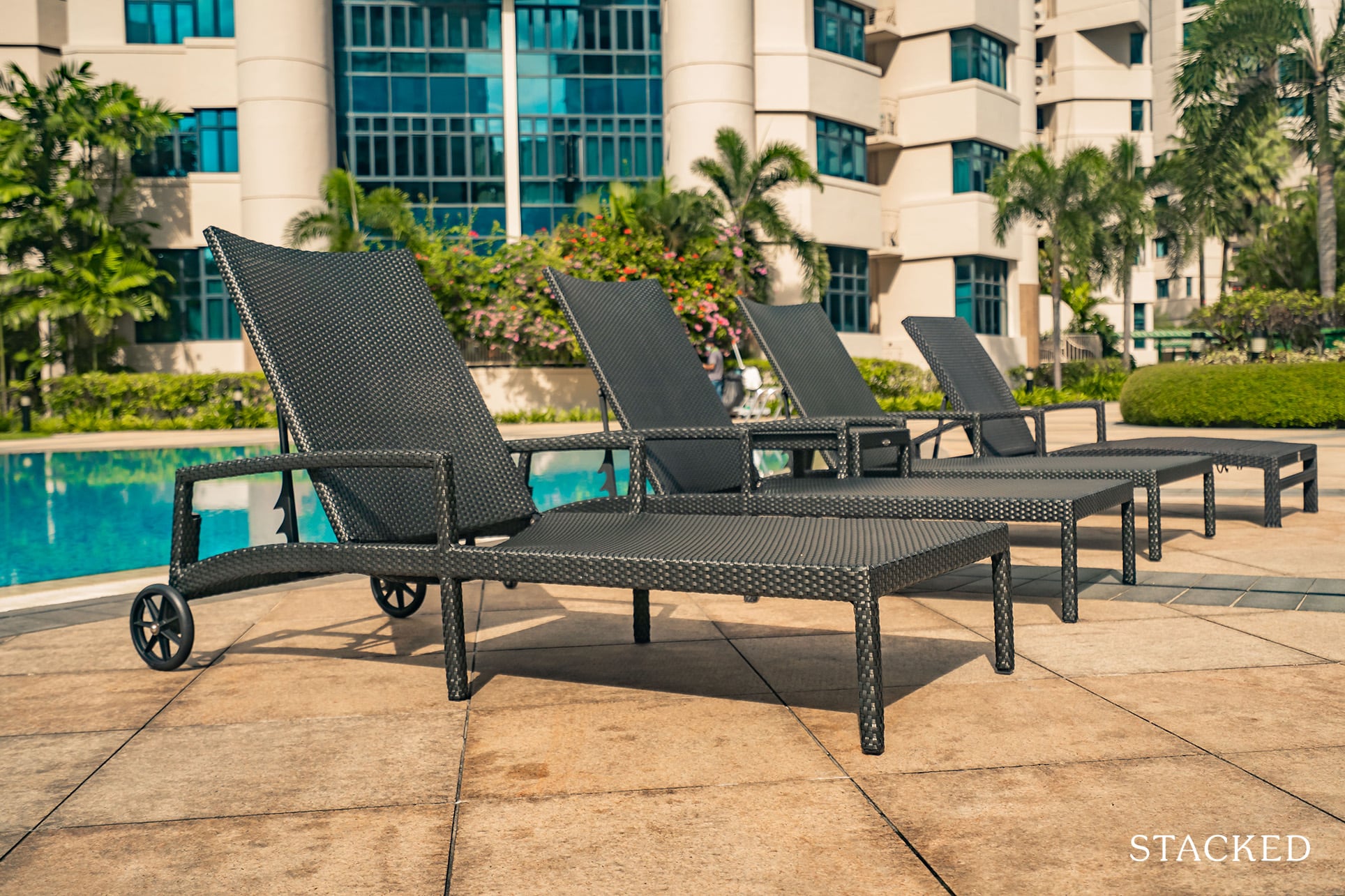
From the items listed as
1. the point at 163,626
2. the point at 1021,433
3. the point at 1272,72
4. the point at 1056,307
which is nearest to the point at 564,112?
the point at 1056,307

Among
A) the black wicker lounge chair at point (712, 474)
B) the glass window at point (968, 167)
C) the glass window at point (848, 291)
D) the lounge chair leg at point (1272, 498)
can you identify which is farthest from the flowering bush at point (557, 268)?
the black wicker lounge chair at point (712, 474)

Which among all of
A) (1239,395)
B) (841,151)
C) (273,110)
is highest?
(273,110)

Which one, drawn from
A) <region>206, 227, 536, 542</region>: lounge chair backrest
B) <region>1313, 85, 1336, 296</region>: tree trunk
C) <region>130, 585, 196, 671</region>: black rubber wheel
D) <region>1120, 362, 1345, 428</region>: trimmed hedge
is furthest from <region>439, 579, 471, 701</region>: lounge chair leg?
<region>1313, 85, 1336, 296</region>: tree trunk

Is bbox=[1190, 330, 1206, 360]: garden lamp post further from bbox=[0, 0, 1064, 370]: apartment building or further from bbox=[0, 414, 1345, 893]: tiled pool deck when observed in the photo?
bbox=[0, 414, 1345, 893]: tiled pool deck

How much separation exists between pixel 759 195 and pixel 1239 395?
1176 centimetres

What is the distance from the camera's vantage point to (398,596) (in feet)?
14.3

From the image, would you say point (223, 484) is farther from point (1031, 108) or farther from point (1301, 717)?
point (1031, 108)

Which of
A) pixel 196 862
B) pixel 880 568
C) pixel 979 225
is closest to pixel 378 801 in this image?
pixel 196 862

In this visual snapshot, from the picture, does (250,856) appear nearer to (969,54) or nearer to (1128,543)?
(1128,543)

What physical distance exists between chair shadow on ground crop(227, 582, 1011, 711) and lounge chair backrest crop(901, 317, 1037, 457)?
7.36 ft

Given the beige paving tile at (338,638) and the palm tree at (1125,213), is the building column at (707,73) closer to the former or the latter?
the palm tree at (1125,213)

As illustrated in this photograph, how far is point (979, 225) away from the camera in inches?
1219

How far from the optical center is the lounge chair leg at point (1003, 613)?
3.15m

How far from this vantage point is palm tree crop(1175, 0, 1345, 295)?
21906mm
